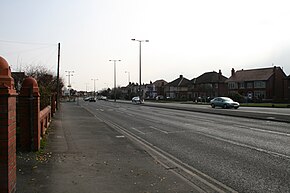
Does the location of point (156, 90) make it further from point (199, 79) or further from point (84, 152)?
point (84, 152)

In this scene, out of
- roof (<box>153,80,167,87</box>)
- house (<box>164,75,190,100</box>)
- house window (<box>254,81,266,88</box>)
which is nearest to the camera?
house window (<box>254,81,266,88</box>)

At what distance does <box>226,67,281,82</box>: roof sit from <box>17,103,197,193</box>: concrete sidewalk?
251ft

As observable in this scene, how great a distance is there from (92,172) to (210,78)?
97400 mm

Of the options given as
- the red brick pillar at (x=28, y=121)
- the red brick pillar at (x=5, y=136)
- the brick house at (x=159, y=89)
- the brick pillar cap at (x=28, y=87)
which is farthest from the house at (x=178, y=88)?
the red brick pillar at (x=5, y=136)

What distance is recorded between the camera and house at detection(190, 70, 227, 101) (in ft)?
313

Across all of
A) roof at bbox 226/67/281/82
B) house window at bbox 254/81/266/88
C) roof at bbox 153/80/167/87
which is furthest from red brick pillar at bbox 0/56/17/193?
roof at bbox 153/80/167/87

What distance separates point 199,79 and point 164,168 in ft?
331

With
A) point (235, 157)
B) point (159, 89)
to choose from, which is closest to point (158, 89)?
point (159, 89)

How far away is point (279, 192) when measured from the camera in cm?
578

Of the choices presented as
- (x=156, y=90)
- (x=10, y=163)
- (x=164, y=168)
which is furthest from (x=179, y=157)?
(x=156, y=90)

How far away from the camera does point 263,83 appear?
80125mm

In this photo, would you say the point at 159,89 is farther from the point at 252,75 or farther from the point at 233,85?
the point at 252,75

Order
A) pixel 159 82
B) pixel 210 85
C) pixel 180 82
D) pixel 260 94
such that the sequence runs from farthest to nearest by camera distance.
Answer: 1. pixel 159 82
2. pixel 180 82
3. pixel 210 85
4. pixel 260 94

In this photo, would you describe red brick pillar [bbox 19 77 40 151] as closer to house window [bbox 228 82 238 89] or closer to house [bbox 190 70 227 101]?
house window [bbox 228 82 238 89]
